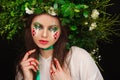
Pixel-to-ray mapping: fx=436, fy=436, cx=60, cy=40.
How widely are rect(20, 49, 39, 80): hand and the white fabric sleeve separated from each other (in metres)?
0.25

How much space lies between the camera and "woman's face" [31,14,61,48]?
2.80m

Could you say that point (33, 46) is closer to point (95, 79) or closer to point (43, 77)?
point (43, 77)

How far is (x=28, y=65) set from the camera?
288 centimetres

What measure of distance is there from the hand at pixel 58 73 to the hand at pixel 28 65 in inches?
4.6

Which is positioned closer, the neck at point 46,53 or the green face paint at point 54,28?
the green face paint at point 54,28

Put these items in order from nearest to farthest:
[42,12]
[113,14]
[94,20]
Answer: [42,12], [94,20], [113,14]

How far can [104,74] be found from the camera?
370cm

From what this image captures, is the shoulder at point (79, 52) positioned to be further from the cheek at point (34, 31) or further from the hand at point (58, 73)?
the cheek at point (34, 31)

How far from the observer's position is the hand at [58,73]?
286cm

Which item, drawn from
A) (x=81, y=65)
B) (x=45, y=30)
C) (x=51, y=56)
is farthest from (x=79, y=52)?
(x=45, y=30)

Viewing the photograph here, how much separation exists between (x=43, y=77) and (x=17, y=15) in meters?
0.46

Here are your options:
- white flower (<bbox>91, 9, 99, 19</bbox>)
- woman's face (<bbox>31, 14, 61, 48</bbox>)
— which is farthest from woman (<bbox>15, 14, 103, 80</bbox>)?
white flower (<bbox>91, 9, 99, 19</bbox>)

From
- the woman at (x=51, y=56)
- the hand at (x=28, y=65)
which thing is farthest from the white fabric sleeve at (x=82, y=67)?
the hand at (x=28, y=65)

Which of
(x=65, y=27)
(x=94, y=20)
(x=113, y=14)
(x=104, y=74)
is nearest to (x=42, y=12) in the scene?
(x=65, y=27)
